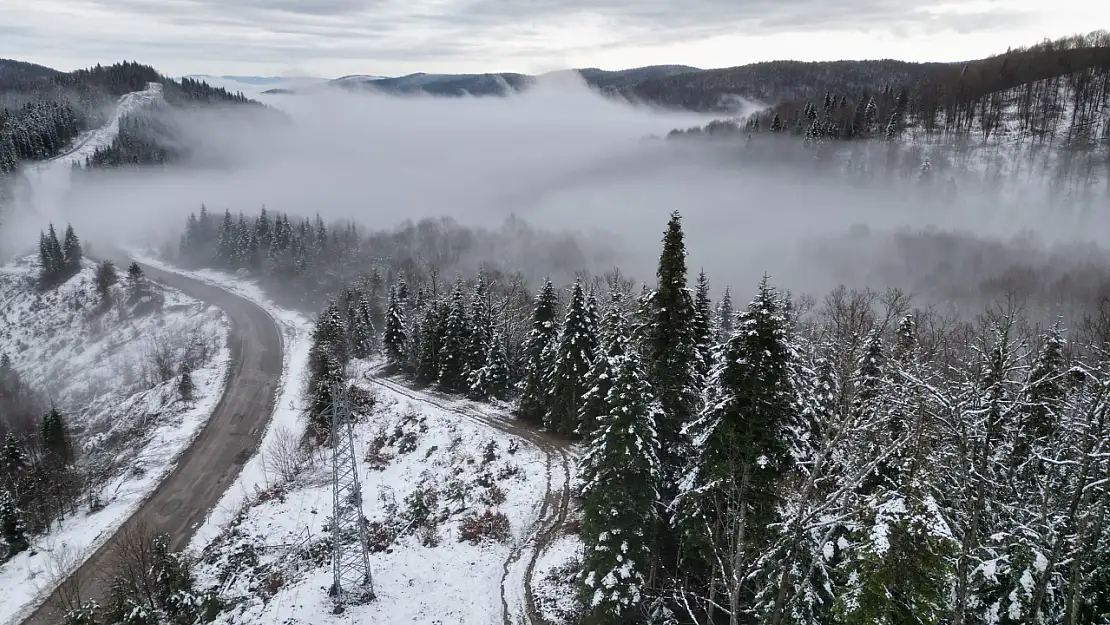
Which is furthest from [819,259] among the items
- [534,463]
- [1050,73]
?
[534,463]

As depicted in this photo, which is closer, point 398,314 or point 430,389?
point 430,389

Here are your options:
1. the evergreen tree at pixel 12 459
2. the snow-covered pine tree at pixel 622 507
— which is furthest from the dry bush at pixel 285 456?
the snow-covered pine tree at pixel 622 507

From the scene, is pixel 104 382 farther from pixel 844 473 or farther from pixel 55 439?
pixel 844 473

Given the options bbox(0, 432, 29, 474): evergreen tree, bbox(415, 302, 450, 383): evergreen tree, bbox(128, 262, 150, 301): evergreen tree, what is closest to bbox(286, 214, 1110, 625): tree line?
bbox(415, 302, 450, 383): evergreen tree

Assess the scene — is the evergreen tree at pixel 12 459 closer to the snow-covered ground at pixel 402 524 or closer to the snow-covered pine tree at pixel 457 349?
the snow-covered ground at pixel 402 524

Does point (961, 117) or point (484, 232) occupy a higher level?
point (961, 117)

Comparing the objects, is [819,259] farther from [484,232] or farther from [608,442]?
[608,442]

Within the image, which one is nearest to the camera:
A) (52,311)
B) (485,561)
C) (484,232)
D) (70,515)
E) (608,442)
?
(608,442)
